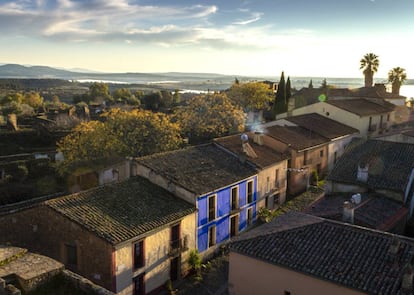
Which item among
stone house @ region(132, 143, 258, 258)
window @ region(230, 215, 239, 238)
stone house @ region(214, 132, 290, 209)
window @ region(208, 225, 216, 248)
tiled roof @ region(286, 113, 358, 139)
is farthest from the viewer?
tiled roof @ region(286, 113, 358, 139)

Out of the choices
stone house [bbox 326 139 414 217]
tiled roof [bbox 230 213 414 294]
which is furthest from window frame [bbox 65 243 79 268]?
stone house [bbox 326 139 414 217]

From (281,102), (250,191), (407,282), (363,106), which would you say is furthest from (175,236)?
(281,102)

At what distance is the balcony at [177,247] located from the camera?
2039 centimetres

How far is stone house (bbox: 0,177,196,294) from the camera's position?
1762 cm

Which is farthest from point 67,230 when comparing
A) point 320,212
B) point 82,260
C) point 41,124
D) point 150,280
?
point 41,124

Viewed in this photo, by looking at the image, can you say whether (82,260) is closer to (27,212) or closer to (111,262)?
(111,262)

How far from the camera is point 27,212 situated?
19875 millimetres

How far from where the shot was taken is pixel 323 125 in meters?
40.7

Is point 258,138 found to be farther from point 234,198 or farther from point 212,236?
point 212,236

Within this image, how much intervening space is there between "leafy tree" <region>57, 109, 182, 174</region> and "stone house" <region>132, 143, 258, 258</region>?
19.2ft

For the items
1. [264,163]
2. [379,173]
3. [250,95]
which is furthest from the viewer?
[250,95]

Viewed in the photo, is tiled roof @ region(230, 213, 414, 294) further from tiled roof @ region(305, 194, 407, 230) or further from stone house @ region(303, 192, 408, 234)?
tiled roof @ region(305, 194, 407, 230)

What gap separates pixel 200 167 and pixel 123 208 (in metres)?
6.81

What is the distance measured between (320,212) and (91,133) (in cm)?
1860
